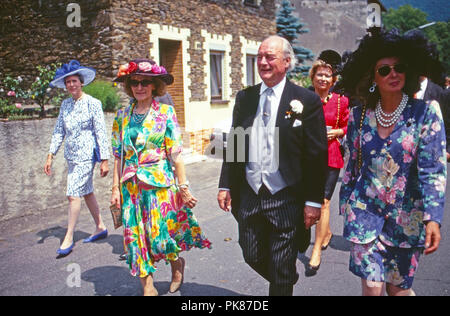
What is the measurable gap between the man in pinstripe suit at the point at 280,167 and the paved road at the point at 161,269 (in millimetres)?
963

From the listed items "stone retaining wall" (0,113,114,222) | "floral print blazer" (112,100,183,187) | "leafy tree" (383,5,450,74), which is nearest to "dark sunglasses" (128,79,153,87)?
"floral print blazer" (112,100,183,187)

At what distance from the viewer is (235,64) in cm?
1542

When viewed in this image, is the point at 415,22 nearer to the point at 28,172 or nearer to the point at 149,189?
the point at 28,172

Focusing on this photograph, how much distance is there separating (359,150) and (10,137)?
578 centimetres

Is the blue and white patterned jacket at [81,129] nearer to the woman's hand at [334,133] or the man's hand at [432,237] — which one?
the woman's hand at [334,133]

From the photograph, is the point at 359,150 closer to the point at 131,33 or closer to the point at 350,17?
the point at 131,33

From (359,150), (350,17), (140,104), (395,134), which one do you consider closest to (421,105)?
(395,134)

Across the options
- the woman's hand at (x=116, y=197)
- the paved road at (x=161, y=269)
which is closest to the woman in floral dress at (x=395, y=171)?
the paved road at (x=161, y=269)

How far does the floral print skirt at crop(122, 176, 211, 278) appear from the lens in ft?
11.3

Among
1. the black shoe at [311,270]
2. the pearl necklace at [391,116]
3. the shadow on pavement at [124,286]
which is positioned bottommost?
the shadow on pavement at [124,286]

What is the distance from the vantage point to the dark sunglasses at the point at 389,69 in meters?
2.60

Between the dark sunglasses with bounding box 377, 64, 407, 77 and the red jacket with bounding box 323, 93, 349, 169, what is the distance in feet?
5.52

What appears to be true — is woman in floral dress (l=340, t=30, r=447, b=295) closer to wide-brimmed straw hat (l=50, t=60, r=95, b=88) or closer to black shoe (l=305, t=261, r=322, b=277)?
black shoe (l=305, t=261, r=322, b=277)

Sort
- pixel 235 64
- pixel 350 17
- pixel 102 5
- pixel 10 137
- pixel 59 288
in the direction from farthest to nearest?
pixel 350 17, pixel 235 64, pixel 102 5, pixel 10 137, pixel 59 288
